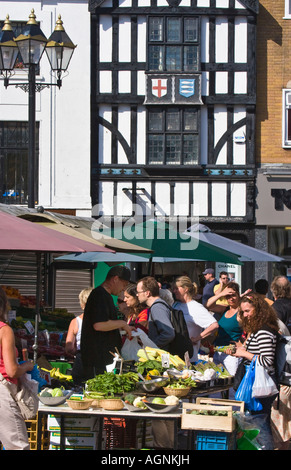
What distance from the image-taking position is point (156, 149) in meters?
22.4

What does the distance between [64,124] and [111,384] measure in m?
15.8

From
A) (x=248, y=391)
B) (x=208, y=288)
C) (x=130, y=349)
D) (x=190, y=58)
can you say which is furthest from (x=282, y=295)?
(x=190, y=58)

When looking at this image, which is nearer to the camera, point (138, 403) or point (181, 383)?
point (138, 403)

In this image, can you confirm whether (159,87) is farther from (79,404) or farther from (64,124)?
(79,404)

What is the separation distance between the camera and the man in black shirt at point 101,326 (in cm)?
776

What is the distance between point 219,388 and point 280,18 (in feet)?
55.3

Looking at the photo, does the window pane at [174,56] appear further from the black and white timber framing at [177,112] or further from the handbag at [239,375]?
the handbag at [239,375]

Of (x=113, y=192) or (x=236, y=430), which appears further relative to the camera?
(x=113, y=192)

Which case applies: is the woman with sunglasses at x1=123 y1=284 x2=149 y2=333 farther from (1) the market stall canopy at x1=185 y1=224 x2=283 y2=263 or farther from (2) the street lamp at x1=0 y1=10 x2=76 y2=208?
(2) the street lamp at x1=0 y1=10 x2=76 y2=208

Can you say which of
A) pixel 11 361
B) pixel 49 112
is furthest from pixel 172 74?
pixel 11 361

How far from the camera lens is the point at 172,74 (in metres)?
22.3

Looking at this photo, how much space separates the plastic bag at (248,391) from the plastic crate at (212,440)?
1.40m

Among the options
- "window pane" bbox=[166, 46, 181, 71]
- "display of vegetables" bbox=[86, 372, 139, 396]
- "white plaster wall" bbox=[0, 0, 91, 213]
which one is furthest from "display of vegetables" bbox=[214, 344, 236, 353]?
"window pane" bbox=[166, 46, 181, 71]
